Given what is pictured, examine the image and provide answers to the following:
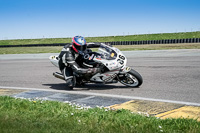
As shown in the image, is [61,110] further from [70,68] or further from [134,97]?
[70,68]

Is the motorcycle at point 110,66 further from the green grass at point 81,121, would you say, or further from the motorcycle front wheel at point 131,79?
the green grass at point 81,121

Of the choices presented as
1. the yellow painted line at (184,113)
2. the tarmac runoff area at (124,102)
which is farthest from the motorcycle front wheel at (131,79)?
the yellow painted line at (184,113)

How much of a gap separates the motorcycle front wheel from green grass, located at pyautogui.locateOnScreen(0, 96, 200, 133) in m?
2.81

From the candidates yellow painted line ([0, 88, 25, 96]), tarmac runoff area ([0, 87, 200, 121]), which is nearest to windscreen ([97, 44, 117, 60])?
tarmac runoff area ([0, 87, 200, 121])

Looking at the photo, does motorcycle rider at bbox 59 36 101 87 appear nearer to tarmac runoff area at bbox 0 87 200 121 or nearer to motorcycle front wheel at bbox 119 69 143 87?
tarmac runoff area at bbox 0 87 200 121

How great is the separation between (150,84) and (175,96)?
6.04 ft

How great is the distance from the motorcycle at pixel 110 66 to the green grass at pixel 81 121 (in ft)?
8.26

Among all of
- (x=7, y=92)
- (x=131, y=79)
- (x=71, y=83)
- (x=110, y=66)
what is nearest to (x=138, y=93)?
(x=131, y=79)

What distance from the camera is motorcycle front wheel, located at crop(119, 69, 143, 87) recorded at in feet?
27.4

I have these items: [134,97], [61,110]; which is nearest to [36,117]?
[61,110]

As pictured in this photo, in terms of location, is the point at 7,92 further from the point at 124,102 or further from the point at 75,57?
the point at 124,102

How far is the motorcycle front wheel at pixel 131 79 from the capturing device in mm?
8362

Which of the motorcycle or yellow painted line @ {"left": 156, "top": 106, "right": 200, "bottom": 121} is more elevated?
the motorcycle

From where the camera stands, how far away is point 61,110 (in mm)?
5727
